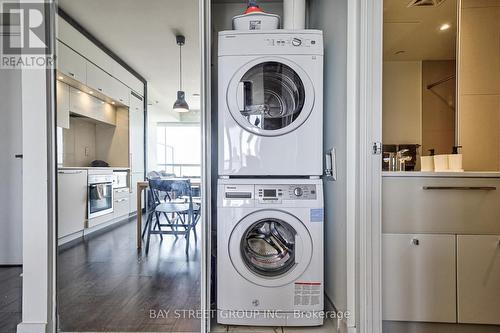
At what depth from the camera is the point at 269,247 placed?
155 cm

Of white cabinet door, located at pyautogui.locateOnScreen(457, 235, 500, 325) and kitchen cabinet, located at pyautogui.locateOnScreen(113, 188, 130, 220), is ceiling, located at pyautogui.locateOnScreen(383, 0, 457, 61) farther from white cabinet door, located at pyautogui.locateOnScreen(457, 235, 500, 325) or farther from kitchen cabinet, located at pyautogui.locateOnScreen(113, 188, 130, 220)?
kitchen cabinet, located at pyautogui.locateOnScreen(113, 188, 130, 220)

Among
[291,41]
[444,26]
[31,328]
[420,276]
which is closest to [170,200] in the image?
[31,328]

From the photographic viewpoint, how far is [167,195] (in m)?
2.82

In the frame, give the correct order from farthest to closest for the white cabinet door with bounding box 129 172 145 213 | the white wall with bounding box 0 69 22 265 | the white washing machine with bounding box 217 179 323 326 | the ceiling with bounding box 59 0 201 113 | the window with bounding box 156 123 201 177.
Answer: the window with bounding box 156 123 201 177
the white cabinet door with bounding box 129 172 145 213
the ceiling with bounding box 59 0 201 113
the white wall with bounding box 0 69 22 265
the white washing machine with bounding box 217 179 323 326

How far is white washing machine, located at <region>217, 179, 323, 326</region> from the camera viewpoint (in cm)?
142

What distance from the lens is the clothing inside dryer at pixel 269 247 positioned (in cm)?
146

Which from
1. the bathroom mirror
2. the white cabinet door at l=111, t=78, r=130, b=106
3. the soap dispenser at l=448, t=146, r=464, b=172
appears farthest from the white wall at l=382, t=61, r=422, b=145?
the white cabinet door at l=111, t=78, r=130, b=106

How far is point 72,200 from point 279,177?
262 centimetres

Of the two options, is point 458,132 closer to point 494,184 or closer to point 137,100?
point 494,184

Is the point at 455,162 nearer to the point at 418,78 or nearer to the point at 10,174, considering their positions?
the point at 418,78

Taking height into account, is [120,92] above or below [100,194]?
above

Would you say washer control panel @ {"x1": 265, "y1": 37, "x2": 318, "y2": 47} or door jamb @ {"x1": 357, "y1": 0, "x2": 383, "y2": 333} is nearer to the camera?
door jamb @ {"x1": 357, "y1": 0, "x2": 383, "y2": 333}

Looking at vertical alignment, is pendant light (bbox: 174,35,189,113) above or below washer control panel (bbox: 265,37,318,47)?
above

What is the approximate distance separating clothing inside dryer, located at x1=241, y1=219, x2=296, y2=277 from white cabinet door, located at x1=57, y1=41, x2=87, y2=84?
8.84 ft
